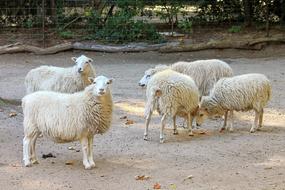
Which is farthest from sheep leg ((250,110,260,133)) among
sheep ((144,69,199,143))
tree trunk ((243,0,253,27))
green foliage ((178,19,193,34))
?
tree trunk ((243,0,253,27))

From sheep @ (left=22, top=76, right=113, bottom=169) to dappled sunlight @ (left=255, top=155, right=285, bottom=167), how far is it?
5.92 ft

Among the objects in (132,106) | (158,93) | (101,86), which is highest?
(101,86)

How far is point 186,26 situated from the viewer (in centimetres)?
1697

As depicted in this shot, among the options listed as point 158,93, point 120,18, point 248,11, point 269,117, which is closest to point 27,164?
point 158,93

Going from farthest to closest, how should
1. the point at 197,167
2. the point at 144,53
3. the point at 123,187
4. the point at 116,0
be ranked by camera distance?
the point at 116,0 → the point at 144,53 → the point at 197,167 → the point at 123,187

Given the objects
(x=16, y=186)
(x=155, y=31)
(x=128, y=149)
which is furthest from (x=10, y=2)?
(x=16, y=186)

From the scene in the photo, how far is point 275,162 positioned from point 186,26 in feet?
35.6

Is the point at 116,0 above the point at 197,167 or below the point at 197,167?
above

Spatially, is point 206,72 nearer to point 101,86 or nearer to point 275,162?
point 275,162

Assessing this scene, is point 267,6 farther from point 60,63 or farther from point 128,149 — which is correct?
point 128,149

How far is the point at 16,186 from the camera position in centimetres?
578

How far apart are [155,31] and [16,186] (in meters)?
11.4

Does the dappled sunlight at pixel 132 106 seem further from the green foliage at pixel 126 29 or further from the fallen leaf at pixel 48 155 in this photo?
the green foliage at pixel 126 29

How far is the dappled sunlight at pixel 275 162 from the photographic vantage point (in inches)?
251
